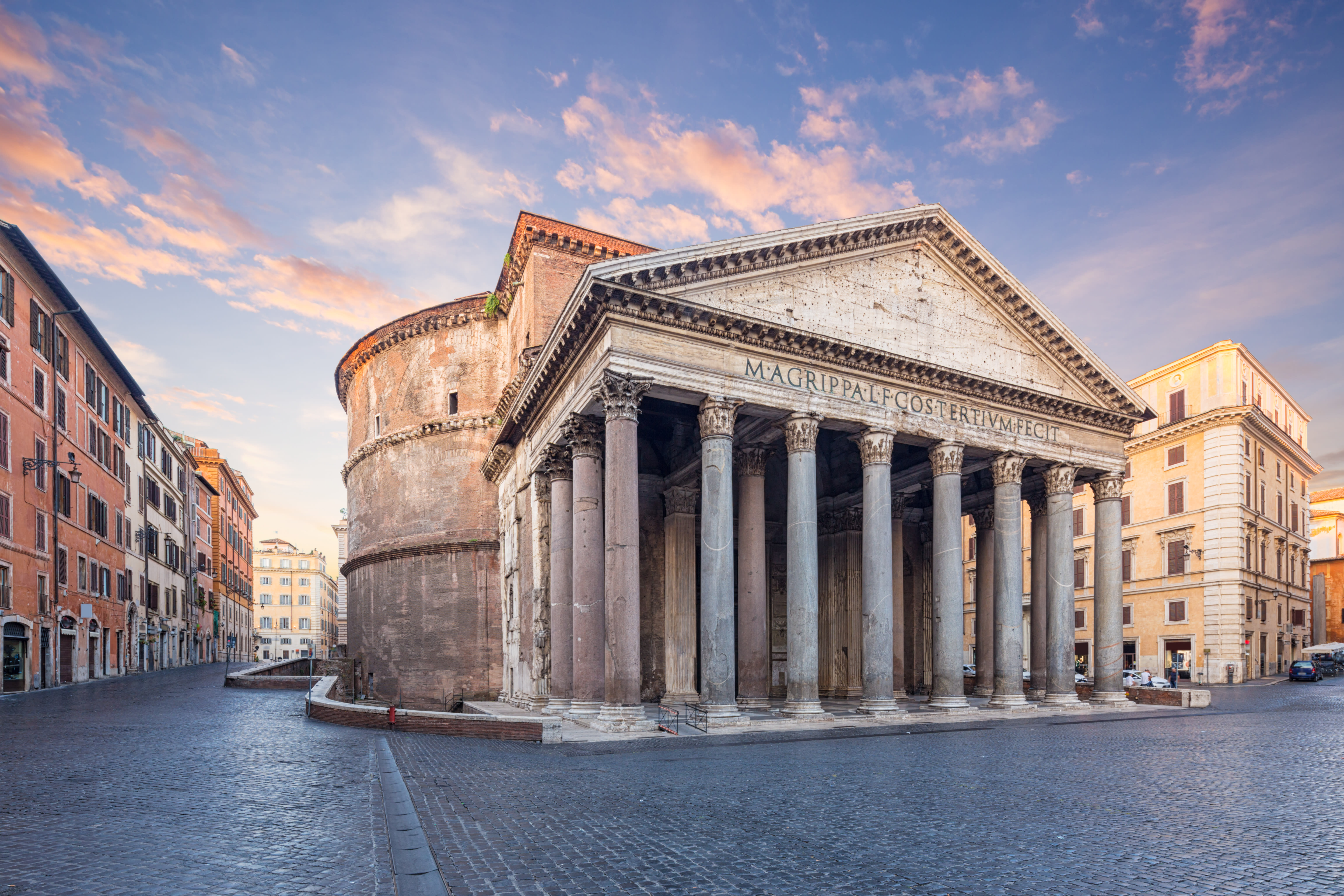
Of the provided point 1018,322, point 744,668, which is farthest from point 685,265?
point 1018,322

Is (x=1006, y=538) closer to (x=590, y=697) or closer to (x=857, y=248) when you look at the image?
(x=857, y=248)

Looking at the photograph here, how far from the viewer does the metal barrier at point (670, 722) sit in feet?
53.0

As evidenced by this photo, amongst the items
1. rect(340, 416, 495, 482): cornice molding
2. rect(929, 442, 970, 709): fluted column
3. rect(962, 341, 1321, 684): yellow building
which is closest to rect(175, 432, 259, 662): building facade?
rect(340, 416, 495, 482): cornice molding

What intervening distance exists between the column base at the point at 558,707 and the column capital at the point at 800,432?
24.5 feet

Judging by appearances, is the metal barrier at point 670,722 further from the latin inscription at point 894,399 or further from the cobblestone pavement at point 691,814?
the latin inscription at point 894,399

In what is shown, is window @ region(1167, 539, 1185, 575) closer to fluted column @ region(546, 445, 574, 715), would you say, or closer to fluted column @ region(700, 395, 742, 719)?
fluted column @ region(700, 395, 742, 719)

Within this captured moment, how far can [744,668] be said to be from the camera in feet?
61.8

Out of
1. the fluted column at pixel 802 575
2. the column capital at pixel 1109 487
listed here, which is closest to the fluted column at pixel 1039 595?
the column capital at pixel 1109 487

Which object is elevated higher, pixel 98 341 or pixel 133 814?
pixel 98 341

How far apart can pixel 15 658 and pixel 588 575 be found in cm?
2240

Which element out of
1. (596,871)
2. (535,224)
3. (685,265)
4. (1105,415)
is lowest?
(596,871)

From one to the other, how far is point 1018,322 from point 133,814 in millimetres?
21668

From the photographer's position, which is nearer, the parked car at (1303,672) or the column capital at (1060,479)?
the column capital at (1060,479)

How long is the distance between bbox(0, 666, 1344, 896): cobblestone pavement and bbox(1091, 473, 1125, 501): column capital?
9.36m
